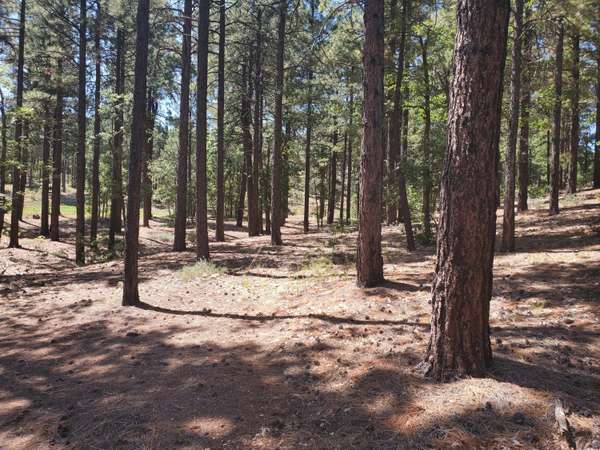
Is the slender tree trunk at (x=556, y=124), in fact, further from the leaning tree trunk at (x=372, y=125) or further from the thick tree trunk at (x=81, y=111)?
the thick tree trunk at (x=81, y=111)

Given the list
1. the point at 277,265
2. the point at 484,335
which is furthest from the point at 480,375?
the point at 277,265

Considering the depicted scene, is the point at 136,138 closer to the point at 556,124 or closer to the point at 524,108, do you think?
the point at 556,124

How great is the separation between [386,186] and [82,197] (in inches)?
477

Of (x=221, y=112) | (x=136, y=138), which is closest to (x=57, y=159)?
(x=221, y=112)

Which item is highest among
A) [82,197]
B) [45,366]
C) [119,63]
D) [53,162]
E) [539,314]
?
[119,63]

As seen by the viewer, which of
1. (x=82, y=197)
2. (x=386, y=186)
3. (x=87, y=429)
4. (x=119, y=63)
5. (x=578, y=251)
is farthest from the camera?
(x=119, y=63)

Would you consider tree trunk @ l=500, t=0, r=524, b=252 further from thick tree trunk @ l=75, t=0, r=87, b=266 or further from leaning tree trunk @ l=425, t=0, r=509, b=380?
thick tree trunk @ l=75, t=0, r=87, b=266

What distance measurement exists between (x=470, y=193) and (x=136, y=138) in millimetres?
6357

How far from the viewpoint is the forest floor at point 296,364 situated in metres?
3.32

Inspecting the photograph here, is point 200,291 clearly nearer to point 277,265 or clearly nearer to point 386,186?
point 277,265

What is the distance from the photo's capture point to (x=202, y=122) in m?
11.6

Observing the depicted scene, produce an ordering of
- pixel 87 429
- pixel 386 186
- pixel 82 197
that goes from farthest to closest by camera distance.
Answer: pixel 82 197, pixel 386 186, pixel 87 429

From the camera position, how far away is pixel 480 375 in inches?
150

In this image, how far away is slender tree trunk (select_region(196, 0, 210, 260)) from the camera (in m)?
11.4
